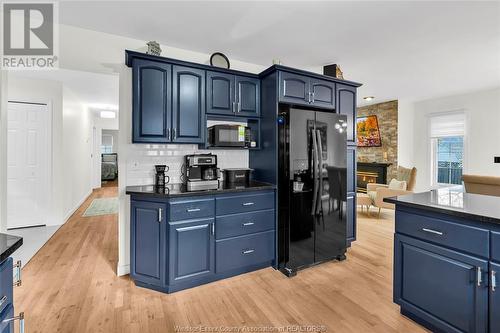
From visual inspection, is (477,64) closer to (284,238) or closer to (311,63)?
(311,63)

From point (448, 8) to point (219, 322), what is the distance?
3496 mm

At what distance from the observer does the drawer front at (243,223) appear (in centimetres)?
248

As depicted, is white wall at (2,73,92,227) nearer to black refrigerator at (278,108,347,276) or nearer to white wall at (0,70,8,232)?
white wall at (0,70,8,232)

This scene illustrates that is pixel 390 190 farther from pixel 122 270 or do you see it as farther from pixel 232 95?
pixel 122 270

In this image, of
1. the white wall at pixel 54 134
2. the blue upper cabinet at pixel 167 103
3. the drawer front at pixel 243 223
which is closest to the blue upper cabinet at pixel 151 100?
the blue upper cabinet at pixel 167 103

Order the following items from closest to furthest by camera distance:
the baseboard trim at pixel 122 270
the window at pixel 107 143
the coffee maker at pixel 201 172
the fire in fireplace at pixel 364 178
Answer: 1. the coffee maker at pixel 201 172
2. the baseboard trim at pixel 122 270
3. the fire in fireplace at pixel 364 178
4. the window at pixel 107 143

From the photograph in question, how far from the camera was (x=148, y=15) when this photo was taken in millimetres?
2395

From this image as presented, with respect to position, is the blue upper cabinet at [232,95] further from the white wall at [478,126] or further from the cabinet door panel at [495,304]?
the white wall at [478,126]

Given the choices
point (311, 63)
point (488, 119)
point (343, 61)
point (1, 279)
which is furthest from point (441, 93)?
point (1, 279)

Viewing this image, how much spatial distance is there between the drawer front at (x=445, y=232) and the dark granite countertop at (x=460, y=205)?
86 millimetres

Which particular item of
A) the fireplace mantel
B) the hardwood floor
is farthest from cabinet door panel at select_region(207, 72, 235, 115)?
the fireplace mantel

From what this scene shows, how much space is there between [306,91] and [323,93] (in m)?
0.31

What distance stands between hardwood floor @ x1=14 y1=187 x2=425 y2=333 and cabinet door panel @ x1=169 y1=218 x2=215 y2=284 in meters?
0.18

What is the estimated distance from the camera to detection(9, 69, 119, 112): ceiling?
4031 millimetres
